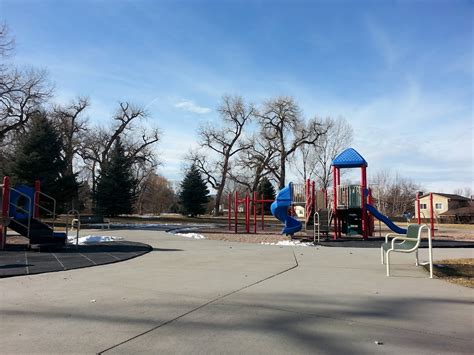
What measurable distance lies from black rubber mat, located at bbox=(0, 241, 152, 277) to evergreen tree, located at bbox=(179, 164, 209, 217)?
42.4 m

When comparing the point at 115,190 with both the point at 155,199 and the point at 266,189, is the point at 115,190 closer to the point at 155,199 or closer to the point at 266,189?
the point at 266,189

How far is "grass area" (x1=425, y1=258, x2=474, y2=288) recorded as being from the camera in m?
8.30

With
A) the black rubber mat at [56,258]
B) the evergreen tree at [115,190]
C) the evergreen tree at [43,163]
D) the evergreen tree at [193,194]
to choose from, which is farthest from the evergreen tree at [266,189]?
the black rubber mat at [56,258]

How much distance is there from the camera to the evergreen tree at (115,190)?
43438 millimetres

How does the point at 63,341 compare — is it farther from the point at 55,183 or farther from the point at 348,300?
the point at 55,183

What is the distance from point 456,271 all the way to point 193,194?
48.2 metres

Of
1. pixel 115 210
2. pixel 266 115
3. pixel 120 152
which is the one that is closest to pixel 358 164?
pixel 115 210

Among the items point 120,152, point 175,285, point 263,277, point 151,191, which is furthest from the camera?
point 151,191

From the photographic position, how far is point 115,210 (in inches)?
1735

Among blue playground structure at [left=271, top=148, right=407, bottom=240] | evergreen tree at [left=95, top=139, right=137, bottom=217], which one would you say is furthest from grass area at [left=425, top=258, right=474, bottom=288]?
evergreen tree at [left=95, top=139, right=137, bottom=217]

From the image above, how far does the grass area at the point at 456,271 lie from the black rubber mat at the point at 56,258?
312 inches

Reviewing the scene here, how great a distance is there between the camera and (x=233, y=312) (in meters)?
5.50

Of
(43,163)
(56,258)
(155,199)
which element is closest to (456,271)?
(56,258)

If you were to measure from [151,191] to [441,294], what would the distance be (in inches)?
3420
